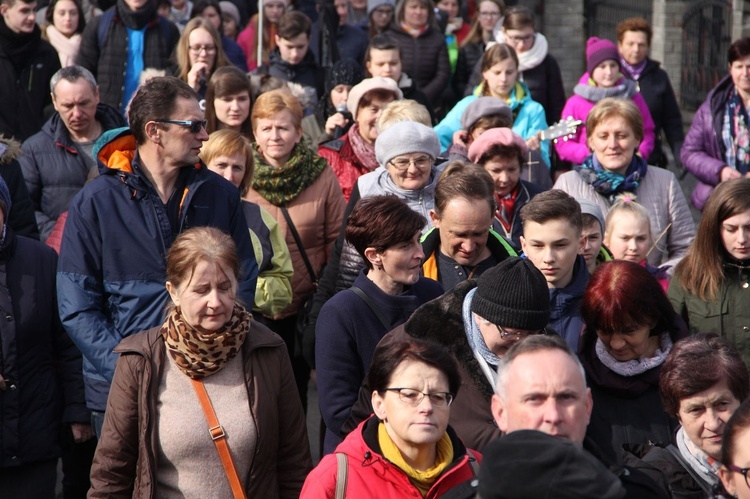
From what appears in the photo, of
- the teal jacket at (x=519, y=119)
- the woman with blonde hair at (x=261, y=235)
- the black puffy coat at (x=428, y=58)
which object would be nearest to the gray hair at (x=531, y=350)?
the woman with blonde hair at (x=261, y=235)

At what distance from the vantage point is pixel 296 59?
9.05 metres

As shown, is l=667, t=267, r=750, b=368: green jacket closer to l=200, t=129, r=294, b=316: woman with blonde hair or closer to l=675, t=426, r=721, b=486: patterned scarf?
l=675, t=426, r=721, b=486: patterned scarf

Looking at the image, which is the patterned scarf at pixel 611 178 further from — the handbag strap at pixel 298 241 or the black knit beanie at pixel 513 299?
the black knit beanie at pixel 513 299

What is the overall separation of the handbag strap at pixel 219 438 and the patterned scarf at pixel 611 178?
3.17 m

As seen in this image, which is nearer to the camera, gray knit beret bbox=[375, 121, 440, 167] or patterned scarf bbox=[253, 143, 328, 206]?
gray knit beret bbox=[375, 121, 440, 167]

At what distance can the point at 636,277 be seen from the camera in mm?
4344

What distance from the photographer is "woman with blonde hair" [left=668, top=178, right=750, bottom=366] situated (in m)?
5.02

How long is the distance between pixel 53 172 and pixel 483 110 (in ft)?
8.24

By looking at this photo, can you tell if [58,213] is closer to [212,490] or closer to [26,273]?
[26,273]

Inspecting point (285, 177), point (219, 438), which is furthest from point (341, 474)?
point (285, 177)

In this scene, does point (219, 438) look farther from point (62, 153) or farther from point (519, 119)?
point (519, 119)

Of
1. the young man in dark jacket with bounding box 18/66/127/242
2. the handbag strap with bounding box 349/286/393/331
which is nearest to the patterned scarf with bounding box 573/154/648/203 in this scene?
the handbag strap with bounding box 349/286/393/331

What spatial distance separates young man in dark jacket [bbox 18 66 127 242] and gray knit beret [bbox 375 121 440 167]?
68.0 inches

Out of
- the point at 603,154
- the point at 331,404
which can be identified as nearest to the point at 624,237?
the point at 603,154
